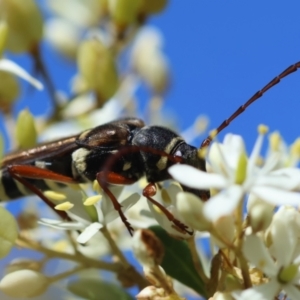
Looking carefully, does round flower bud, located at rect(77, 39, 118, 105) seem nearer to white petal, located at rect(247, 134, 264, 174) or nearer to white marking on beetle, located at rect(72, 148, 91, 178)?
white marking on beetle, located at rect(72, 148, 91, 178)

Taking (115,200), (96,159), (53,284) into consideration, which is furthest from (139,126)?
(53,284)

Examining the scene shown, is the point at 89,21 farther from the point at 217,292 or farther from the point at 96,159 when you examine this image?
the point at 217,292

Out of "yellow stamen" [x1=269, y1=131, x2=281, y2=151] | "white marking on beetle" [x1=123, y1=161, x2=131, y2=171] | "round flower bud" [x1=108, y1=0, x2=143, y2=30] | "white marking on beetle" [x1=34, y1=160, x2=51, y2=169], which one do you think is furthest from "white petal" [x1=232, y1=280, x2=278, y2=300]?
"round flower bud" [x1=108, y1=0, x2=143, y2=30]

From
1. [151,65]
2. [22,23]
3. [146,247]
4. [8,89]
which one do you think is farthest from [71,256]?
[151,65]

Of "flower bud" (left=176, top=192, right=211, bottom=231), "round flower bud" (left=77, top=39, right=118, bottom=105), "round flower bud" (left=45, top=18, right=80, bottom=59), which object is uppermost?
"round flower bud" (left=45, top=18, right=80, bottom=59)

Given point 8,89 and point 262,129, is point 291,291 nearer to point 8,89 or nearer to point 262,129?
point 262,129

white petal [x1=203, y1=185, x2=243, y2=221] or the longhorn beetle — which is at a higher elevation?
the longhorn beetle
